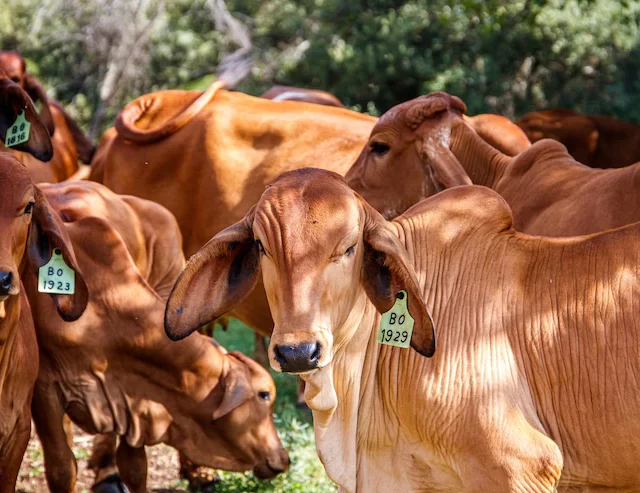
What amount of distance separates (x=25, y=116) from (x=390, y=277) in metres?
2.68

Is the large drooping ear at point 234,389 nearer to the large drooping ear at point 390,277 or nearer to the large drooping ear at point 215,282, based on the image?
the large drooping ear at point 215,282

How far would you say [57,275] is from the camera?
4734 millimetres

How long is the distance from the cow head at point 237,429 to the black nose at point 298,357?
2.07m

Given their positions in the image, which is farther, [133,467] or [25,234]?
[133,467]

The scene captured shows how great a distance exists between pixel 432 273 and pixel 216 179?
10.1 ft

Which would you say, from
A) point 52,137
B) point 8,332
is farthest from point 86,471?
point 52,137

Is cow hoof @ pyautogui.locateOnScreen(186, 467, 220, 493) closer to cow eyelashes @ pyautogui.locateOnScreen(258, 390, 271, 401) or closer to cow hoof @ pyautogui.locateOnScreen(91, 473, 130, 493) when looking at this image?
cow hoof @ pyautogui.locateOnScreen(91, 473, 130, 493)

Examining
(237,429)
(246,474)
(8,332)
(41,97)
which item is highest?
(8,332)

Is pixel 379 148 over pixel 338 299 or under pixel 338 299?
under

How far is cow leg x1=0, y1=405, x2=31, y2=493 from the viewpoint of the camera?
4848mm

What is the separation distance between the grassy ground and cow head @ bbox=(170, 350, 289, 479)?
0.30m

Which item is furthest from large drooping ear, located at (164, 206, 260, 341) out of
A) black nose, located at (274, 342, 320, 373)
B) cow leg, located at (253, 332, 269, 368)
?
cow leg, located at (253, 332, 269, 368)

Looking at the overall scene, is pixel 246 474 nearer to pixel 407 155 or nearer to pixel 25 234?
pixel 407 155

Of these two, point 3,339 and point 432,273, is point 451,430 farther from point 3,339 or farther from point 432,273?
point 3,339
